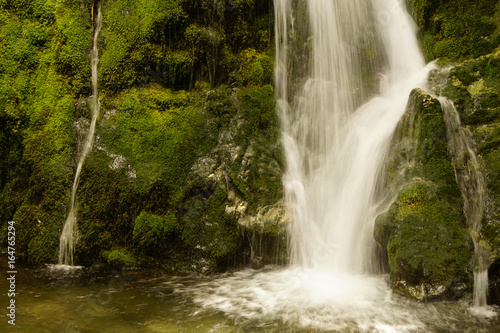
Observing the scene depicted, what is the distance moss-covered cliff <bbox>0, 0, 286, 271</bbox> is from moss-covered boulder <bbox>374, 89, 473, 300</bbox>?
1973mm

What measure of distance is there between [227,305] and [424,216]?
312cm

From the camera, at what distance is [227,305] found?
4879 millimetres

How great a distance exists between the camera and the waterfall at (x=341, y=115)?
237 inches

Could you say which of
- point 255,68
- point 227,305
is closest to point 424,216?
point 227,305

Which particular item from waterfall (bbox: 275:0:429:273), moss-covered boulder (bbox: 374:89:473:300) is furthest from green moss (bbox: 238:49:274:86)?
moss-covered boulder (bbox: 374:89:473:300)

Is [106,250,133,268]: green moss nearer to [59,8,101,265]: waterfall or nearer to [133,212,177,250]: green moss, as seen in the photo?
[133,212,177,250]: green moss

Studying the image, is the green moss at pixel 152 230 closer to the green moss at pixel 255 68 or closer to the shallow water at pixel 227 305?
the shallow water at pixel 227 305

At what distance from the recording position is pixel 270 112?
23.4 ft

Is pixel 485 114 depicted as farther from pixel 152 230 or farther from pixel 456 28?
pixel 152 230

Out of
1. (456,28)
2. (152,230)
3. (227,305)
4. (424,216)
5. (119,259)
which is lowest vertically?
(227,305)

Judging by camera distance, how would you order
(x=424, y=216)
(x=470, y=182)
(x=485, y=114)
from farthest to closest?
1. (x=485, y=114)
2. (x=470, y=182)
3. (x=424, y=216)

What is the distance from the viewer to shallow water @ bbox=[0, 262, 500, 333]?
14.0 ft

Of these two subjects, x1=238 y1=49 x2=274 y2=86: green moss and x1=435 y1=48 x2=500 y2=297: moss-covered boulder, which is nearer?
x1=435 y1=48 x2=500 y2=297: moss-covered boulder

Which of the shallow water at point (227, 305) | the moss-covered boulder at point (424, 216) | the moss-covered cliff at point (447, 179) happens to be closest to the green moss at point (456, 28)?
the moss-covered cliff at point (447, 179)
